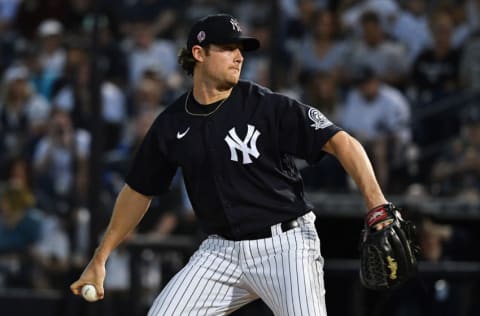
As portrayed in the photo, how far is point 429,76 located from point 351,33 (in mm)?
1186

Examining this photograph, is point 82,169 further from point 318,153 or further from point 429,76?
point 318,153

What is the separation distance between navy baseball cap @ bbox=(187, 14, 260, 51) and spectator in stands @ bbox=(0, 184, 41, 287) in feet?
15.5

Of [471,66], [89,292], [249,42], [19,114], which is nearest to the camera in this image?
[249,42]

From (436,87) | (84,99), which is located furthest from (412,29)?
(84,99)

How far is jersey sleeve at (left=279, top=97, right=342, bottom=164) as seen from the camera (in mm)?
4797

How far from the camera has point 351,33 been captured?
1054cm

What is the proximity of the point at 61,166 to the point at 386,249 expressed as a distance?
5413 millimetres

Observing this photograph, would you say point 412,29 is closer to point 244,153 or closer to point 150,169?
point 150,169

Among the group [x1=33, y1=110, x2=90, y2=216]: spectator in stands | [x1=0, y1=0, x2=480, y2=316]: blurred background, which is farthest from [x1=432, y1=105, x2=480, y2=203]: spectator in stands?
[x1=33, y1=110, x2=90, y2=216]: spectator in stands

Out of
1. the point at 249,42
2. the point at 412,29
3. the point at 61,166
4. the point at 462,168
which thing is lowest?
the point at 61,166

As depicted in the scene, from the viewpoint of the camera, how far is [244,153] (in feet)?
16.1

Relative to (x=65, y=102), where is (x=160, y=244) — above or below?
below

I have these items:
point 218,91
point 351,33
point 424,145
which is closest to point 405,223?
point 218,91

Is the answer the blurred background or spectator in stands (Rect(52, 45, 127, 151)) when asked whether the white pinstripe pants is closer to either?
the blurred background
